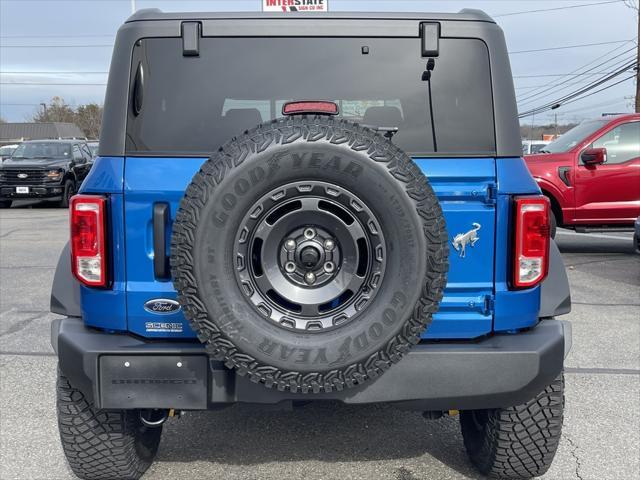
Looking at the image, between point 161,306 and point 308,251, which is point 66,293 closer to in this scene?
point 161,306

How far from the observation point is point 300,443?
3.62m

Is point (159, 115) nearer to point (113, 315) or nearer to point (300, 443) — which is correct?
point (113, 315)

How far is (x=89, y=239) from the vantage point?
2.71 metres

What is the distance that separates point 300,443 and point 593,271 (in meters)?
6.11

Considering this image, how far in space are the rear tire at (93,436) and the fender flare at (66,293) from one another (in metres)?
0.27

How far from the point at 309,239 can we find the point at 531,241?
2.97ft

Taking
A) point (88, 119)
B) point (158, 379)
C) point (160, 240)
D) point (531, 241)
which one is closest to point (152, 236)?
point (160, 240)

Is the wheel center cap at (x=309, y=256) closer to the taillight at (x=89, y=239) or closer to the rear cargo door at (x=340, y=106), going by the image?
the rear cargo door at (x=340, y=106)

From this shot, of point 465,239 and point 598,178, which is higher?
point 598,178

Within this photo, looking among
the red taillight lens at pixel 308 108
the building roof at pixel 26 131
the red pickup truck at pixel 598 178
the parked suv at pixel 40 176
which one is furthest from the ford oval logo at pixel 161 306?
the building roof at pixel 26 131

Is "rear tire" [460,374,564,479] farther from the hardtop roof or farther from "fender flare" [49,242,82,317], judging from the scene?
"fender flare" [49,242,82,317]

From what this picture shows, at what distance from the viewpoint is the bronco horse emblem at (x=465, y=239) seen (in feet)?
8.91

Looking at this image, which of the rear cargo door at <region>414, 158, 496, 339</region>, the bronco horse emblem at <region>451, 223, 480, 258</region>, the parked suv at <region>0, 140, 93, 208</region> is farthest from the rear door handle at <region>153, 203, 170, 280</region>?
the parked suv at <region>0, 140, 93, 208</region>

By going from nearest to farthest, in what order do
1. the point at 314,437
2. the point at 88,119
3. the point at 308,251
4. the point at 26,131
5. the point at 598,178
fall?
the point at 308,251
the point at 314,437
the point at 598,178
the point at 26,131
the point at 88,119
